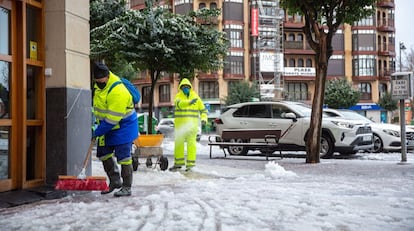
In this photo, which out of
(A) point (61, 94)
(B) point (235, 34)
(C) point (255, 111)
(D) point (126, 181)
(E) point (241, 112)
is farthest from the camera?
(B) point (235, 34)

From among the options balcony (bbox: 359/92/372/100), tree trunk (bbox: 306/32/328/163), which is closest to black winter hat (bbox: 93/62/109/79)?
tree trunk (bbox: 306/32/328/163)

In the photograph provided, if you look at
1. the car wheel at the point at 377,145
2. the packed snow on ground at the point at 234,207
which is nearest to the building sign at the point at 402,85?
the packed snow on ground at the point at 234,207

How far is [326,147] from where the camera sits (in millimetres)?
15531

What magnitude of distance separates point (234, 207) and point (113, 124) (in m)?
1.93

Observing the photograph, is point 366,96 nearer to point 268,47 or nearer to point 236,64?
point 268,47

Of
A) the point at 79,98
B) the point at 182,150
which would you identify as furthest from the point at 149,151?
the point at 79,98

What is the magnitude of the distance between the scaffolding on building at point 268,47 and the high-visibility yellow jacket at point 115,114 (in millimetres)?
50805

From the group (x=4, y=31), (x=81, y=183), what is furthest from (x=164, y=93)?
(x=81, y=183)

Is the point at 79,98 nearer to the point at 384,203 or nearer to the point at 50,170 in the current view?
the point at 50,170

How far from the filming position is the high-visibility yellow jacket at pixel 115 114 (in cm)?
684

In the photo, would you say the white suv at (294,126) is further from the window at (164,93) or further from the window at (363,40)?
the window at (363,40)

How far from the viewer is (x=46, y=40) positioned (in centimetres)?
744

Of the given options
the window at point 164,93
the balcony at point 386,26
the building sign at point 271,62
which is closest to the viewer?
the building sign at point 271,62

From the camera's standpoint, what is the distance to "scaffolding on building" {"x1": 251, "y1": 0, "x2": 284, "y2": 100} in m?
58.1
